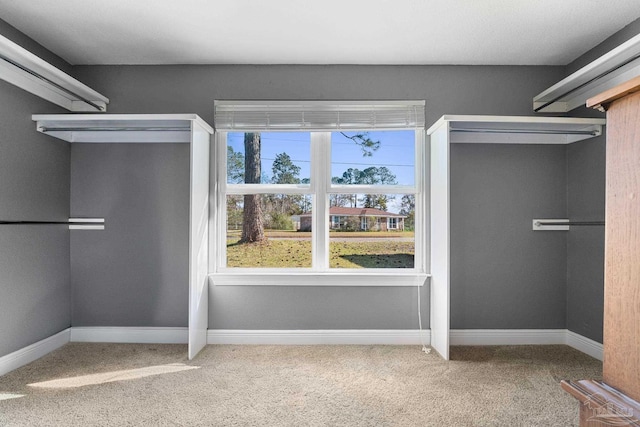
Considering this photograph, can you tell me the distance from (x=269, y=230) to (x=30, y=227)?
1859 mm

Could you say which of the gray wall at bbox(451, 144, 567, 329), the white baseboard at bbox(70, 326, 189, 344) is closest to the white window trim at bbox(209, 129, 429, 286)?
the gray wall at bbox(451, 144, 567, 329)

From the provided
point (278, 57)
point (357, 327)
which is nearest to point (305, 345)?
point (357, 327)

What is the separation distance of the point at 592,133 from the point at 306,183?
7.67 feet

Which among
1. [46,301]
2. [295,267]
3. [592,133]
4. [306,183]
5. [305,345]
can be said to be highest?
[592,133]

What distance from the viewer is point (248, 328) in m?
3.45

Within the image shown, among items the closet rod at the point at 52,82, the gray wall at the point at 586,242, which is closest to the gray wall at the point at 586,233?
the gray wall at the point at 586,242

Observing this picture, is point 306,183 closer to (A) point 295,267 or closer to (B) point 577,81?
(A) point 295,267

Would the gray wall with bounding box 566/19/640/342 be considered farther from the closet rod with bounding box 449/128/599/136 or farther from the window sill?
the window sill

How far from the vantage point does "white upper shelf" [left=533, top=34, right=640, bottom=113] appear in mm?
2408

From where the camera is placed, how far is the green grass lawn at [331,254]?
3.58m

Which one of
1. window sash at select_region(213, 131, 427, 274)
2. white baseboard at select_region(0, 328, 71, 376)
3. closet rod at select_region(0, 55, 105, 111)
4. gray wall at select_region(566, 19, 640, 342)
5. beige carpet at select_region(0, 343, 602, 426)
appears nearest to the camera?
beige carpet at select_region(0, 343, 602, 426)

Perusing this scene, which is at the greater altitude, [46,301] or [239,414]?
[46,301]

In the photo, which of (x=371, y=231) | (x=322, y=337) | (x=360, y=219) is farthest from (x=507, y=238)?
(x=322, y=337)

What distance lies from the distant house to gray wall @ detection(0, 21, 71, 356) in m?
2.09
